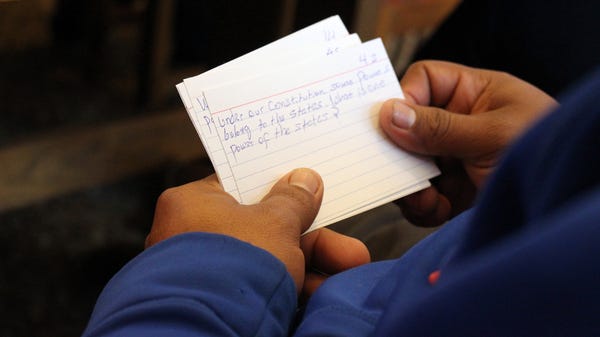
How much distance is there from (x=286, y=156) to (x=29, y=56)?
3.99 feet

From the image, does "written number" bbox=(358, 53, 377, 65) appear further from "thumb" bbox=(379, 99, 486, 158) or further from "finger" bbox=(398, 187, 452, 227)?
"finger" bbox=(398, 187, 452, 227)

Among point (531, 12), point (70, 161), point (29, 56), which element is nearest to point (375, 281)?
point (531, 12)

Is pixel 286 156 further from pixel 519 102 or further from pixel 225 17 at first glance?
pixel 225 17

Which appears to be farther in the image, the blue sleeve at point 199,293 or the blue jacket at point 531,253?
the blue sleeve at point 199,293

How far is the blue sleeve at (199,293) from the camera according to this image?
0.42 meters

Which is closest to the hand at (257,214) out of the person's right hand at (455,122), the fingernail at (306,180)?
the fingernail at (306,180)

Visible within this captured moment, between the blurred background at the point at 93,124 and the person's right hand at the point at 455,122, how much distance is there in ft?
1.37

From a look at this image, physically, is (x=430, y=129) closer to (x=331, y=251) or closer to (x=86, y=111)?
(x=331, y=251)

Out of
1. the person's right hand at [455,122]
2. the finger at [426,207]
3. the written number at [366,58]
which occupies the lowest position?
the finger at [426,207]

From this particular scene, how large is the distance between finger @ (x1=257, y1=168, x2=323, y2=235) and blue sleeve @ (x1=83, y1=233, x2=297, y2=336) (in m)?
0.08

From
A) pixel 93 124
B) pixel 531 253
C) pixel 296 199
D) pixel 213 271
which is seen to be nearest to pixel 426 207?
pixel 296 199

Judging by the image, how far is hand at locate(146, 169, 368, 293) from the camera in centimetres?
53

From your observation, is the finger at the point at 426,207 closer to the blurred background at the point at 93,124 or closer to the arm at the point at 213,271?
the arm at the point at 213,271

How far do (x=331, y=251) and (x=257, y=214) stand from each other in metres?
0.13
